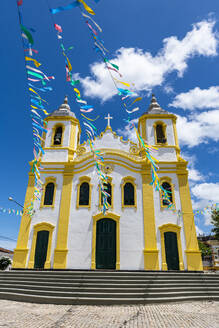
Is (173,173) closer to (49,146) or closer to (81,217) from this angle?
(81,217)

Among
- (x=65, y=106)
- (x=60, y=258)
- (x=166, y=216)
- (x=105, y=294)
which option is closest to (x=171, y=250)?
(x=166, y=216)

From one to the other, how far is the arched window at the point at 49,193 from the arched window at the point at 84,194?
6.79ft

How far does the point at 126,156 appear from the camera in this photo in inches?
622

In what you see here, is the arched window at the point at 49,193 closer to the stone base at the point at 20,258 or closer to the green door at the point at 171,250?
the stone base at the point at 20,258

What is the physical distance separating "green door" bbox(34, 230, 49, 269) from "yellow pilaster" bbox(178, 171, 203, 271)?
29.3 ft

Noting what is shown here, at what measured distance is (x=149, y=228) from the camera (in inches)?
537

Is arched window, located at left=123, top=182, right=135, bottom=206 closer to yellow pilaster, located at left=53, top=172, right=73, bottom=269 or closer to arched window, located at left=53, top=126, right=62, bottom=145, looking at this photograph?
yellow pilaster, located at left=53, top=172, right=73, bottom=269

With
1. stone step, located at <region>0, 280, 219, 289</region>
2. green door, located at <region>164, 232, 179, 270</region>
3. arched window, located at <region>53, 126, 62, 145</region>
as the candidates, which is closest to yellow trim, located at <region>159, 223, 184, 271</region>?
green door, located at <region>164, 232, 179, 270</region>

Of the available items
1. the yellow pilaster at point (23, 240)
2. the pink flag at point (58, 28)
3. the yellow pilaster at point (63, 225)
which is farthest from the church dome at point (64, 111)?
the pink flag at point (58, 28)

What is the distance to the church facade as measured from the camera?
43.1 feet

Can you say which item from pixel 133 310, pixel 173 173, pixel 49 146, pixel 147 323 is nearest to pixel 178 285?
pixel 133 310

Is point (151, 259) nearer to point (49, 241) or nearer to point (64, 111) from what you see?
point (49, 241)

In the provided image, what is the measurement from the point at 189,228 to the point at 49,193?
9.83m

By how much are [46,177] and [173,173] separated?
929cm
